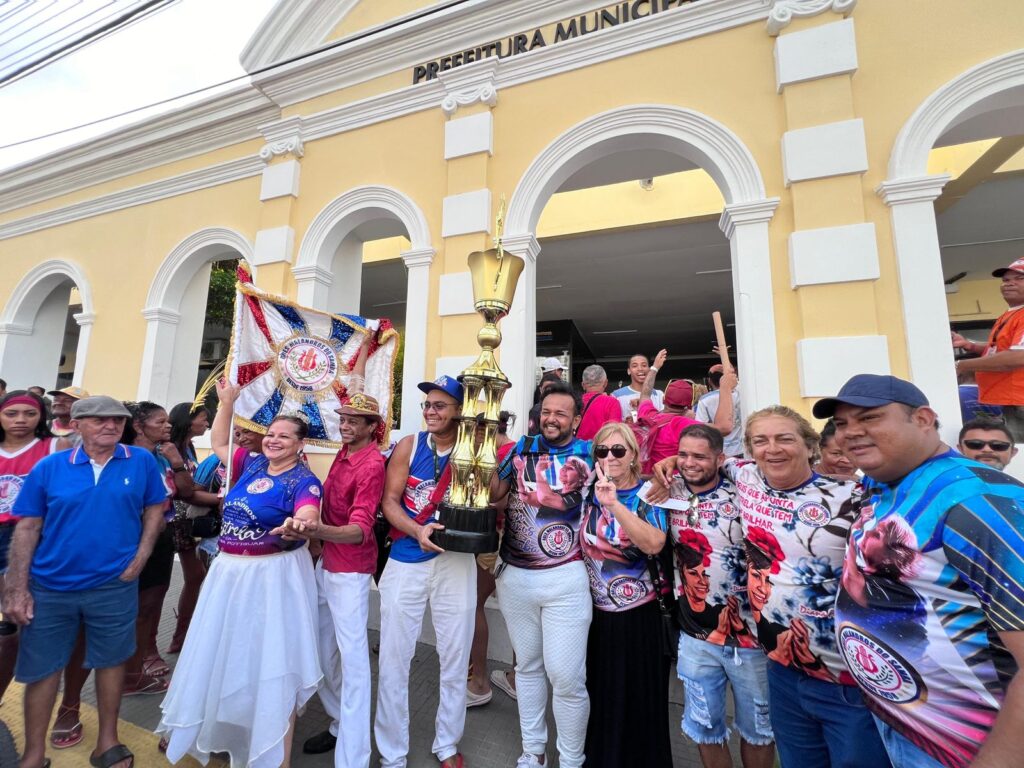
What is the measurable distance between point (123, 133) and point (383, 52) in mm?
4634

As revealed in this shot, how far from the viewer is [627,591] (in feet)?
7.22

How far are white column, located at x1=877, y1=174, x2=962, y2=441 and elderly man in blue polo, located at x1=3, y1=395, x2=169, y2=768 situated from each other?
16.9ft

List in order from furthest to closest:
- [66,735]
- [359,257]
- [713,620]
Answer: [359,257] < [66,735] < [713,620]

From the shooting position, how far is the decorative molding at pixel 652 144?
3965 millimetres

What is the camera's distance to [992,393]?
3062mm

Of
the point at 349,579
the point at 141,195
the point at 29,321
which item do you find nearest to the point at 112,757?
the point at 349,579

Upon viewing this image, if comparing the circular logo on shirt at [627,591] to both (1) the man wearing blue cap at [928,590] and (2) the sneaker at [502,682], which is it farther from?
(2) the sneaker at [502,682]

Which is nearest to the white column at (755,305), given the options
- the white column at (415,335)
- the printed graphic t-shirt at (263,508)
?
the white column at (415,335)

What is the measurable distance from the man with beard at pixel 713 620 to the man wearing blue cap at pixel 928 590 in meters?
0.52

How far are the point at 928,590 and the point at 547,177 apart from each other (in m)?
4.29

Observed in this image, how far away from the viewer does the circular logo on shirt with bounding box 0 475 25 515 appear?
278 cm

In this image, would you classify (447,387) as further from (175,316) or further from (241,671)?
(175,316)

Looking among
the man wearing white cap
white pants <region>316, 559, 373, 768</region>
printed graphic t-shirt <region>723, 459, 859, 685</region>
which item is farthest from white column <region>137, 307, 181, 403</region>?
the man wearing white cap

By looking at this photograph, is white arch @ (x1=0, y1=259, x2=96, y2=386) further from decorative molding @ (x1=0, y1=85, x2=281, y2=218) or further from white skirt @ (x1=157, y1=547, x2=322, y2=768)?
white skirt @ (x1=157, y1=547, x2=322, y2=768)
